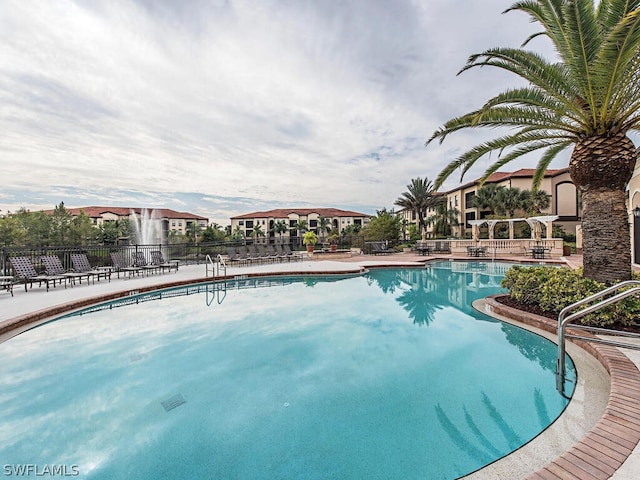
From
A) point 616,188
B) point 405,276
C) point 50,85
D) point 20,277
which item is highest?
point 50,85

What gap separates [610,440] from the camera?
2.28 meters

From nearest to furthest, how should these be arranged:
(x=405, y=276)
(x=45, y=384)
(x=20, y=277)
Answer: (x=45, y=384)
(x=20, y=277)
(x=405, y=276)

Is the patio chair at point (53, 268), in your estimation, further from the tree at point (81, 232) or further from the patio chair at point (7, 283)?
the tree at point (81, 232)

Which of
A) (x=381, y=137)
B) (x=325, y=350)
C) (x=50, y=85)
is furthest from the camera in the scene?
(x=381, y=137)

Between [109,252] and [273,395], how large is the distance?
15.7 meters

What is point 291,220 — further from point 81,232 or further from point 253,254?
point 253,254

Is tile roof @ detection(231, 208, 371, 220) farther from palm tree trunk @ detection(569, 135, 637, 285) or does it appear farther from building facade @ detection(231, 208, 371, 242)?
palm tree trunk @ detection(569, 135, 637, 285)

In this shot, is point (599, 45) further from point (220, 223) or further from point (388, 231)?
point (220, 223)

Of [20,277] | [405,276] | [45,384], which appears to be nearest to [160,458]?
[45,384]

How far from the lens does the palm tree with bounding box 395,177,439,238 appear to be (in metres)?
30.2

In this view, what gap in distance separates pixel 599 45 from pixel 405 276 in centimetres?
1033

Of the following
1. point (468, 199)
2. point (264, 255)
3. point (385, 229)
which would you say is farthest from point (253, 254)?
point (468, 199)

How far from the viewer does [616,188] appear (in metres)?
5.41

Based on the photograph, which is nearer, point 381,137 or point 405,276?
point 405,276
